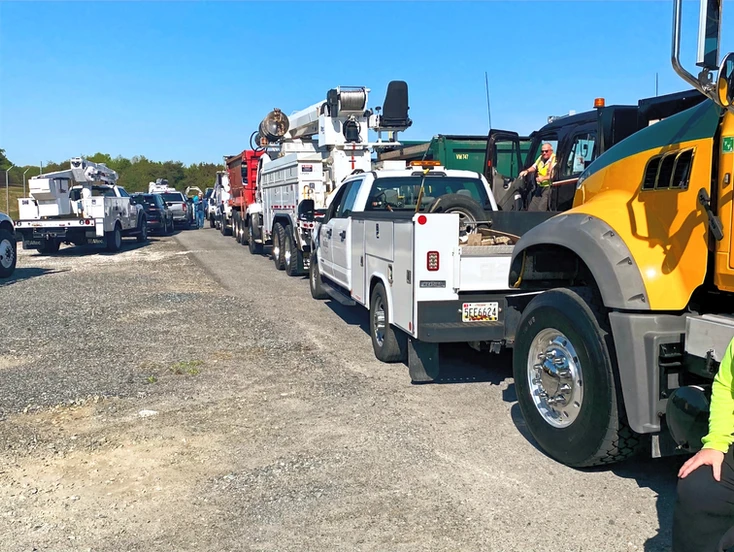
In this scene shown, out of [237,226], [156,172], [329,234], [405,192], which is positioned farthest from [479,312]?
[156,172]

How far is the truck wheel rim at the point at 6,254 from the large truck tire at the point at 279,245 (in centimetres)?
544

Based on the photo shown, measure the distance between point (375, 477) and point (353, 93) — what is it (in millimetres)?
10891

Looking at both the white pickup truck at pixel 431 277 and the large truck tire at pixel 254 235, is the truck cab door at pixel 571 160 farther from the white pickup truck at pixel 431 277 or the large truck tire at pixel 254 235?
the large truck tire at pixel 254 235

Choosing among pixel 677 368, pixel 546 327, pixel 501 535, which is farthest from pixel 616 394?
pixel 501 535

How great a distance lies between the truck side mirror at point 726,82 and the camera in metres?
2.95

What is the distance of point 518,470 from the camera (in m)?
4.32

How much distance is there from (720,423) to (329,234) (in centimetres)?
710

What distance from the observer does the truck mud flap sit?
19.6ft

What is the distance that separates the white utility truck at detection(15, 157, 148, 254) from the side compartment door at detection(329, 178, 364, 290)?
1174cm

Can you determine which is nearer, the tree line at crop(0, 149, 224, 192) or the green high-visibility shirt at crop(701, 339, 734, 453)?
the green high-visibility shirt at crop(701, 339, 734, 453)

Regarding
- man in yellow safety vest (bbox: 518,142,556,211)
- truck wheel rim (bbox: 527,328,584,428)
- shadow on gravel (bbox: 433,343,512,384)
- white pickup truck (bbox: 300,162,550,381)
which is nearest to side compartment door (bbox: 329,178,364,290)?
white pickup truck (bbox: 300,162,550,381)

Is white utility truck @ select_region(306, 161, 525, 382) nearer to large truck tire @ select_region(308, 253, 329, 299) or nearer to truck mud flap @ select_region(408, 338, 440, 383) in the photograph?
truck mud flap @ select_region(408, 338, 440, 383)

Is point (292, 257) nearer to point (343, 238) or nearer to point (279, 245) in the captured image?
point (279, 245)

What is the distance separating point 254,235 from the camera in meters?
18.6
